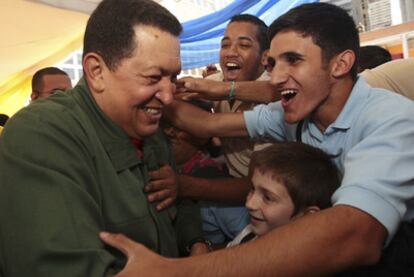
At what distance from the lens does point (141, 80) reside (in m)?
1.40

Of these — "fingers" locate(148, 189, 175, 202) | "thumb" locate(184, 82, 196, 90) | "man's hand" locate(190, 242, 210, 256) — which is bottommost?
"man's hand" locate(190, 242, 210, 256)

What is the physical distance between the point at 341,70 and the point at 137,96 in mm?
824

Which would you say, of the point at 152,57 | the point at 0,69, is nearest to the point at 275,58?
the point at 152,57

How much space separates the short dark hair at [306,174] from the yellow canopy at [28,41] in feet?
8.72

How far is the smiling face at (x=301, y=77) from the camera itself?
166 cm

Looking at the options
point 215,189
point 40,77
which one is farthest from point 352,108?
point 40,77

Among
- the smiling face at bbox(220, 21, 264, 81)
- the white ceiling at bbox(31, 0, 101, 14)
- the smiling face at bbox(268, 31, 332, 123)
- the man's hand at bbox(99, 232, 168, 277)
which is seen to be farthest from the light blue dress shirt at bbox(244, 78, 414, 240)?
the white ceiling at bbox(31, 0, 101, 14)

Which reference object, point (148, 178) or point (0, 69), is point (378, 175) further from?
point (0, 69)

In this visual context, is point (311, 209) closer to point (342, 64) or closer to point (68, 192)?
point (342, 64)

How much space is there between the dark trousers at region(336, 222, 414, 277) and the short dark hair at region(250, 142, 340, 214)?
1.18 ft

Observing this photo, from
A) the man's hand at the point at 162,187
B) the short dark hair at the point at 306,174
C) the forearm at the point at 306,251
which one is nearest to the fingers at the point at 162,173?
the man's hand at the point at 162,187

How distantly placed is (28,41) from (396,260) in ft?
12.5

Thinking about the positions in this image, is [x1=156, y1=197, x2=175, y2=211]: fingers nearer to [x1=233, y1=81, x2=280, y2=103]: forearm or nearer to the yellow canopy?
[x1=233, y1=81, x2=280, y2=103]: forearm

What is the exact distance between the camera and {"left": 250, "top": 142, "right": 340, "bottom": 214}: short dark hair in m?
1.65
